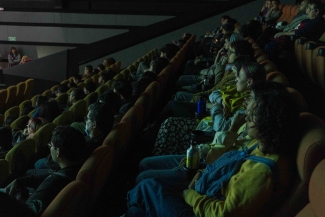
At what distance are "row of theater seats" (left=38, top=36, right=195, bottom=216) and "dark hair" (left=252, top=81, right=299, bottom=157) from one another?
60 centimetres

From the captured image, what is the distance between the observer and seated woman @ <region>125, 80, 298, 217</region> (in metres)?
1.32

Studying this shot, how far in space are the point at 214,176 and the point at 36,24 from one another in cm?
862

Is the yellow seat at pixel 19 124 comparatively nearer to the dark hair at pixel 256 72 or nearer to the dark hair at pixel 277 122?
the dark hair at pixel 256 72

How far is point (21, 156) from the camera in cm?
228

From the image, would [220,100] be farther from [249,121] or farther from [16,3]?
[16,3]

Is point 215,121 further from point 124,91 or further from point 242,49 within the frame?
point 124,91

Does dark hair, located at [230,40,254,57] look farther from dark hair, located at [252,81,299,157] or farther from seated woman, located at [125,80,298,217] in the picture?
dark hair, located at [252,81,299,157]

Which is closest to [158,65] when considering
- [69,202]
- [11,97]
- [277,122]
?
[11,97]

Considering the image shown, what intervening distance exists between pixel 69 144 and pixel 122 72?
314 centimetres

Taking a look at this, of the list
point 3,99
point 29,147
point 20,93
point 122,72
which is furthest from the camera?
point 20,93

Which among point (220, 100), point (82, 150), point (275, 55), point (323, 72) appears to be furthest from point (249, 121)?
point (275, 55)

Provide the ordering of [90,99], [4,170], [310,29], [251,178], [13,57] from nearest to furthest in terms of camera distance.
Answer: [251,178], [4,170], [90,99], [310,29], [13,57]

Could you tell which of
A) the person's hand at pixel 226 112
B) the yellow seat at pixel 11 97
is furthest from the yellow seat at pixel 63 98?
the person's hand at pixel 226 112

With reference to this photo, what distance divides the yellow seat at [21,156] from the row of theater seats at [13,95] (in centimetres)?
293
